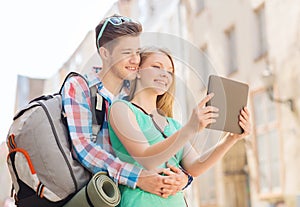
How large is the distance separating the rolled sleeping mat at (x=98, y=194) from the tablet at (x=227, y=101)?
0.52 feet

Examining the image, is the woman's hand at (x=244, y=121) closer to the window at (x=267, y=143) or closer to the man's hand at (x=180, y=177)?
the man's hand at (x=180, y=177)

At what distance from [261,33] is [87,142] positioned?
364 centimetres

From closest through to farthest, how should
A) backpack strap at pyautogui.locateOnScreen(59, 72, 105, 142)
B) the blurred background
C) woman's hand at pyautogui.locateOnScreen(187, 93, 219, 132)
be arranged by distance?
1. woman's hand at pyautogui.locateOnScreen(187, 93, 219, 132)
2. backpack strap at pyautogui.locateOnScreen(59, 72, 105, 142)
3. the blurred background

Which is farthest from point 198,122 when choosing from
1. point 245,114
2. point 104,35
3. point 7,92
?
point 7,92

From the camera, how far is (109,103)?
81cm

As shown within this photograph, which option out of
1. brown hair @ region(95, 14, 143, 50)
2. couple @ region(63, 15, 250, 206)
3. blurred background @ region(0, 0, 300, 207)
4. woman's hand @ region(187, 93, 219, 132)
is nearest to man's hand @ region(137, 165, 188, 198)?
couple @ region(63, 15, 250, 206)

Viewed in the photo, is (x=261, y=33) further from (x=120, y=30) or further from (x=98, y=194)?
(x=98, y=194)

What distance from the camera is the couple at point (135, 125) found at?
0.77m

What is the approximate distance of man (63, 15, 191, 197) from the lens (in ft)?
2.55

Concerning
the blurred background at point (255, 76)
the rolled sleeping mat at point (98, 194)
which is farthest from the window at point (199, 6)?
the rolled sleeping mat at point (98, 194)

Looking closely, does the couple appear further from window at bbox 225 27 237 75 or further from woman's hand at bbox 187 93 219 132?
window at bbox 225 27 237 75

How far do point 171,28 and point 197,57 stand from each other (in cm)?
315

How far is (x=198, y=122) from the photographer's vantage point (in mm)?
708

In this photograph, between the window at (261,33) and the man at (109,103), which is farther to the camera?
the window at (261,33)
